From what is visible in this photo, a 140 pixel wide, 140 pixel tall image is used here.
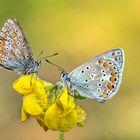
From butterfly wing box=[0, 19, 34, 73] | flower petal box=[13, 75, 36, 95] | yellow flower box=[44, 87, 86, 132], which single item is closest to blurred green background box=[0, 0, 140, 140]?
butterfly wing box=[0, 19, 34, 73]

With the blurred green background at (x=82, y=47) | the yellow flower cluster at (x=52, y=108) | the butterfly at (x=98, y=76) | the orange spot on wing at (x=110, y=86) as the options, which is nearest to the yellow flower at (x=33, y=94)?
the yellow flower cluster at (x=52, y=108)

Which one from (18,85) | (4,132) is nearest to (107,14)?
(4,132)

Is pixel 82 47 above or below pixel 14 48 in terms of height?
above

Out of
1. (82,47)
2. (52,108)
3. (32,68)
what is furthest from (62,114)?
(82,47)

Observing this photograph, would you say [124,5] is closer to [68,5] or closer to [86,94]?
[68,5]

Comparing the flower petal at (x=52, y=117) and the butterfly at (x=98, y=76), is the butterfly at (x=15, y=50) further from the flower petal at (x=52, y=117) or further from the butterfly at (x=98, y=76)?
the flower petal at (x=52, y=117)

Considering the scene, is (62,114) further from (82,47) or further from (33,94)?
(82,47)

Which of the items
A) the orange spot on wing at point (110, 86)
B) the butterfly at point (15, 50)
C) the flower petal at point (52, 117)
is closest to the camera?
the flower petal at point (52, 117)
